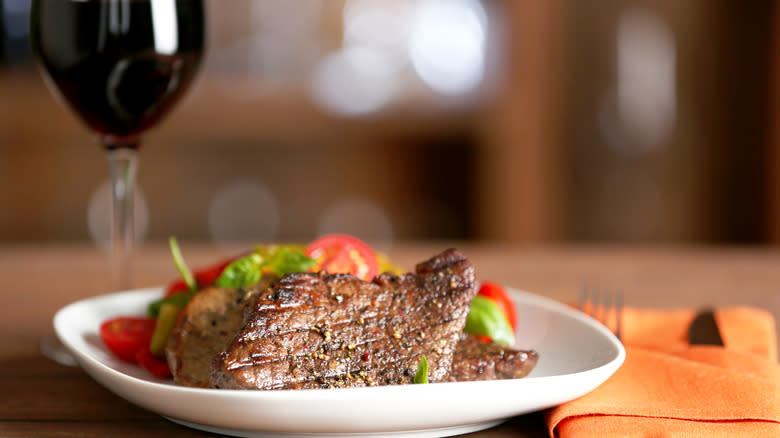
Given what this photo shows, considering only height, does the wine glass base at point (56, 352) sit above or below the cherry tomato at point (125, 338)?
below

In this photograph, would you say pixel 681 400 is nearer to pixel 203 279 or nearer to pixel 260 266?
pixel 260 266

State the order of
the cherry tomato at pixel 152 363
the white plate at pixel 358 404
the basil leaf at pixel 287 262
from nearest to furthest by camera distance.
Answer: the white plate at pixel 358 404 < the cherry tomato at pixel 152 363 < the basil leaf at pixel 287 262

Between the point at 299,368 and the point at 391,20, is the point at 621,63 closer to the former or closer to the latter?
the point at 391,20

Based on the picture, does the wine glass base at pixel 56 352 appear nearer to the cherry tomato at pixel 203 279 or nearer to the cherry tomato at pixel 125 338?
the cherry tomato at pixel 125 338

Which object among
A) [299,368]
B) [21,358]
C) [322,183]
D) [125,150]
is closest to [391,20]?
[322,183]

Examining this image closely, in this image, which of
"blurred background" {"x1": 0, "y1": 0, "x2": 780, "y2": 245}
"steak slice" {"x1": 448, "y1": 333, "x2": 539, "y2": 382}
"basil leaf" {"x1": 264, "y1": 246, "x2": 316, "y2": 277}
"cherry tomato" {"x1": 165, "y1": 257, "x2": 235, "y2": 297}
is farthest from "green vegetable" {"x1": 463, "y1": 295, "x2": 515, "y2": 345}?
"blurred background" {"x1": 0, "y1": 0, "x2": 780, "y2": 245}

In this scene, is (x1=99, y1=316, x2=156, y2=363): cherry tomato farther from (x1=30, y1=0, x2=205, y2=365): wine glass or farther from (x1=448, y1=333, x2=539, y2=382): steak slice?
(x1=448, y1=333, x2=539, y2=382): steak slice

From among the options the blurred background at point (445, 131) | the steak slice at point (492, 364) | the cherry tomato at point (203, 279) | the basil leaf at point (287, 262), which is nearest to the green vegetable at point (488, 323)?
the steak slice at point (492, 364)

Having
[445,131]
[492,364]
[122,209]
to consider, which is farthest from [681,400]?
[445,131]
